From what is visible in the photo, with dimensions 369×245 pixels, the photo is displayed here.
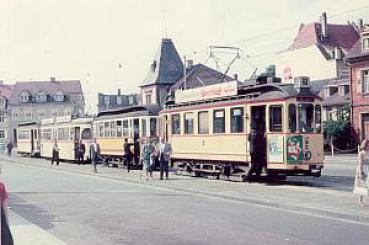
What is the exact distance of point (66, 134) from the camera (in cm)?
4644

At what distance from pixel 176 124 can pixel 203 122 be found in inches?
114

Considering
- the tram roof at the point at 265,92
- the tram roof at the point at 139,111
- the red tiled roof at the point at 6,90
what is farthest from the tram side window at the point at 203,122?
the red tiled roof at the point at 6,90

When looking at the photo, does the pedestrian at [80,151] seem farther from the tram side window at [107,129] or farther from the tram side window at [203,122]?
the tram side window at [203,122]

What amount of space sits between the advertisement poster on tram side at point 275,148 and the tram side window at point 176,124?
7.07 m

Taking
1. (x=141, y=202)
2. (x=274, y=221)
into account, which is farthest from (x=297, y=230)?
(x=141, y=202)

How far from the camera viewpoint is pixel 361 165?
15.4m

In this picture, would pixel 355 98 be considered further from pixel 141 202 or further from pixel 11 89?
pixel 11 89

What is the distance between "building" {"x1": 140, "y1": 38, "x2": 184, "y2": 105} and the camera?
89062 mm

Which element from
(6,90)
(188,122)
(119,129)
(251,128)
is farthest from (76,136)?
(6,90)

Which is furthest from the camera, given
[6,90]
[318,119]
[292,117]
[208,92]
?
[6,90]

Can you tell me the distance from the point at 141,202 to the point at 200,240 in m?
6.57

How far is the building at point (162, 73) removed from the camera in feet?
292

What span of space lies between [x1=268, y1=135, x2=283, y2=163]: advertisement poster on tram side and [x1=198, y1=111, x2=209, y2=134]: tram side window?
4236 millimetres

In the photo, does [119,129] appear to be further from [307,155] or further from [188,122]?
[307,155]
